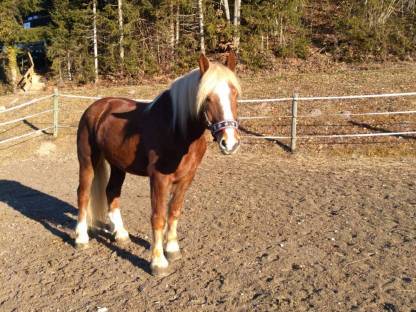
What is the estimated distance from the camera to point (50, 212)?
578 cm

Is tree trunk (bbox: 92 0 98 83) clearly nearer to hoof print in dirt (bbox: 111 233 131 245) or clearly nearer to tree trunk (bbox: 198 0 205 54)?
tree trunk (bbox: 198 0 205 54)

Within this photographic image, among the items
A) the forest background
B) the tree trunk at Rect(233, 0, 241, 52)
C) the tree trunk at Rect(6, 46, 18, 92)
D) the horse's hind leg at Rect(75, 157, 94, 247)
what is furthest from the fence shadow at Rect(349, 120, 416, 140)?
the tree trunk at Rect(6, 46, 18, 92)

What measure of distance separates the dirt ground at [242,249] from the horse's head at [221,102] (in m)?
1.28

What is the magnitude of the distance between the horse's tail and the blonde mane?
141 centimetres

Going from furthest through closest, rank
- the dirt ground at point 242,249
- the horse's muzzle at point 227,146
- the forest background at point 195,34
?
the forest background at point 195,34 → the dirt ground at point 242,249 → the horse's muzzle at point 227,146

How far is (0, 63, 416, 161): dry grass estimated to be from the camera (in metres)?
8.62

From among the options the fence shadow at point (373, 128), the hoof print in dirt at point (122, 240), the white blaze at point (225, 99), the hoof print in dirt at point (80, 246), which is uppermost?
the white blaze at point (225, 99)

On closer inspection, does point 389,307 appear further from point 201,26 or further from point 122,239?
point 201,26

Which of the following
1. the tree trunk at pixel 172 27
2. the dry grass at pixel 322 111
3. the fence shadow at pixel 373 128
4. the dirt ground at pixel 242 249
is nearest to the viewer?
the dirt ground at pixel 242 249

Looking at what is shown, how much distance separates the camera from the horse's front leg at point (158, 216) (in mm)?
3553

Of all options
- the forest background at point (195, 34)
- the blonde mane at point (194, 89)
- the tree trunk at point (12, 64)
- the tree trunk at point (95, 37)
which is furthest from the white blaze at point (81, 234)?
the tree trunk at point (12, 64)

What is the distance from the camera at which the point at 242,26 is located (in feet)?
59.5

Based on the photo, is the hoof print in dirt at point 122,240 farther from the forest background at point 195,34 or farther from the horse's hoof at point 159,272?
the forest background at point 195,34

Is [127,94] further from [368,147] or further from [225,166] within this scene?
[368,147]
